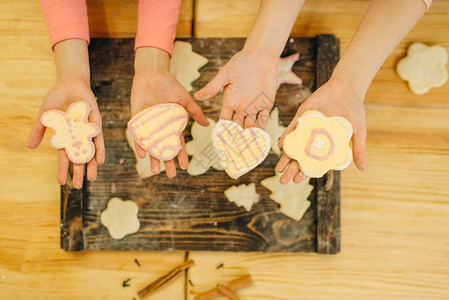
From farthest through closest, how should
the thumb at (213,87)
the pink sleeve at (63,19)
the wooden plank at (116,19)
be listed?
the wooden plank at (116,19) < the pink sleeve at (63,19) < the thumb at (213,87)

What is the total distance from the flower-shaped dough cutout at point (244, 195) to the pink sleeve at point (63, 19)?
0.50m

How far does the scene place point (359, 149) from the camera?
81cm

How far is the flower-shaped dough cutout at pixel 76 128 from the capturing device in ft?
2.71

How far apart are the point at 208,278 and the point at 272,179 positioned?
29 centimetres

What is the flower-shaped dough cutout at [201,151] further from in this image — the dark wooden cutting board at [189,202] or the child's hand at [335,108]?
the child's hand at [335,108]

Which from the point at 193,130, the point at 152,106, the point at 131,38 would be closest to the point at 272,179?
the point at 193,130

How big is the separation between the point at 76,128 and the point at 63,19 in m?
0.26

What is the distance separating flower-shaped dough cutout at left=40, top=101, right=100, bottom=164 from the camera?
0.83 meters

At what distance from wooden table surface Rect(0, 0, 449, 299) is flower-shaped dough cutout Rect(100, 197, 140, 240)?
68 mm

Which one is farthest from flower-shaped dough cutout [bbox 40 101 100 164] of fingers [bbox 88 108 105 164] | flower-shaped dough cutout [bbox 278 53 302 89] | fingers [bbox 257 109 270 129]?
flower-shaped dough cutout [bbox 278 53 302 89]

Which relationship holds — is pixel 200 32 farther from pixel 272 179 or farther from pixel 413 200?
pixel 413 200

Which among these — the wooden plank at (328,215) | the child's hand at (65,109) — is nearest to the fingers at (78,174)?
the child's hand at (65,109)

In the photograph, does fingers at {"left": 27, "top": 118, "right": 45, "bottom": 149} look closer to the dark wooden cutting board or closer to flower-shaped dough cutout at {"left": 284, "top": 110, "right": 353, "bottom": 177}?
the dark wooden cutting board

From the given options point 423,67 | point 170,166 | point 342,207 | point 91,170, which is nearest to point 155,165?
point 170,166
